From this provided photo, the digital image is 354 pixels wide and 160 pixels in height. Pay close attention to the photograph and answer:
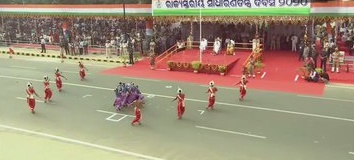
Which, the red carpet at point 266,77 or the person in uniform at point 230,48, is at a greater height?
the person in uniform at point 230,48

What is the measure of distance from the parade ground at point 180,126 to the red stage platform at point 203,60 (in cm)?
333

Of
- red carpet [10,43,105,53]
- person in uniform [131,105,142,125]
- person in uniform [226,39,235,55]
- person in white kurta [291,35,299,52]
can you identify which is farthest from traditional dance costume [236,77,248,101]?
red carpet [10,43,105,53]

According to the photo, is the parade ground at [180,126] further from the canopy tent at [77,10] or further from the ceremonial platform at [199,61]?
the canopy tent at [77,10]

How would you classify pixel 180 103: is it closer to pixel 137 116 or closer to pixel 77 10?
pixel 137 116

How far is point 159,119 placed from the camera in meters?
16.3

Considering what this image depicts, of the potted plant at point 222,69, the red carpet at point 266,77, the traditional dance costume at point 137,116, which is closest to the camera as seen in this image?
the traditional dance costume at point 137,116

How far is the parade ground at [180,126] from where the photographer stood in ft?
42.3

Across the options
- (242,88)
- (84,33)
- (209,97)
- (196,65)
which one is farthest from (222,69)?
(84,33)

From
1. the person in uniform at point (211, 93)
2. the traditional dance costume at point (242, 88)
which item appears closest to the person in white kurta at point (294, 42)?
the traditional dance costume at point (242, 88)

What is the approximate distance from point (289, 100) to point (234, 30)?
14.3 meters

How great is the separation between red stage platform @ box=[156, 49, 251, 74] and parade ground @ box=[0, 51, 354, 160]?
10.9 ft

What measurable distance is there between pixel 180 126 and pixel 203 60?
11803 mm

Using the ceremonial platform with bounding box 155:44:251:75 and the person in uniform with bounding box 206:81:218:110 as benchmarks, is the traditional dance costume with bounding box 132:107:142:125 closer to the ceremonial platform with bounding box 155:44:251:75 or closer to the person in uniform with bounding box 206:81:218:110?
the person in uniform with bounding box 206:81:218:110

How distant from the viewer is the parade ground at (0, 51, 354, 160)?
12891 mm
